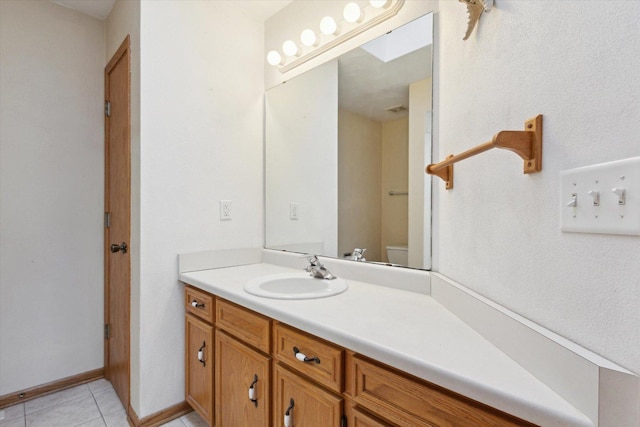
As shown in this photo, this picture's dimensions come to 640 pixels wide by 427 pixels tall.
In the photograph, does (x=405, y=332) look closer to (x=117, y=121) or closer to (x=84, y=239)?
(x=117, y=121)

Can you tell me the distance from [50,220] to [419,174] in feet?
7.26

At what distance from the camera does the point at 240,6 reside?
196 cm

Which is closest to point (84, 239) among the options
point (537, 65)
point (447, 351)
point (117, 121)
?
point (117, 121)

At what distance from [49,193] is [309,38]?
1.85 m

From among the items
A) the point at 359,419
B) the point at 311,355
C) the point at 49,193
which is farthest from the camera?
the point at 49,193

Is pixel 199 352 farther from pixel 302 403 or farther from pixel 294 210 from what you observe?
pixel 294 210

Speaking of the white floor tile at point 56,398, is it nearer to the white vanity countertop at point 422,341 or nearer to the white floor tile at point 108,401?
the white floor tile at point 108,401

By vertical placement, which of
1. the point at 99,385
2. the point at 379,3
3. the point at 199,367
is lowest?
the point at 99,385

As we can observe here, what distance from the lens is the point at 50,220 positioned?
6.57 ft

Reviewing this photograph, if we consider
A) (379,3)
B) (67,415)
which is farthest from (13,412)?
(379,3)

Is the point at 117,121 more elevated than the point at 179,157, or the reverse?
the point at 117,121

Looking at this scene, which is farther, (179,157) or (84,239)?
(84,239)

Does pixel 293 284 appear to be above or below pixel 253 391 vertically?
above

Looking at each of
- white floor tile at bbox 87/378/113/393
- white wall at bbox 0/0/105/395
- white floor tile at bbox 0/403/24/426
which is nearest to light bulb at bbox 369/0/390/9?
white wall at bbox 0/0/105/395
